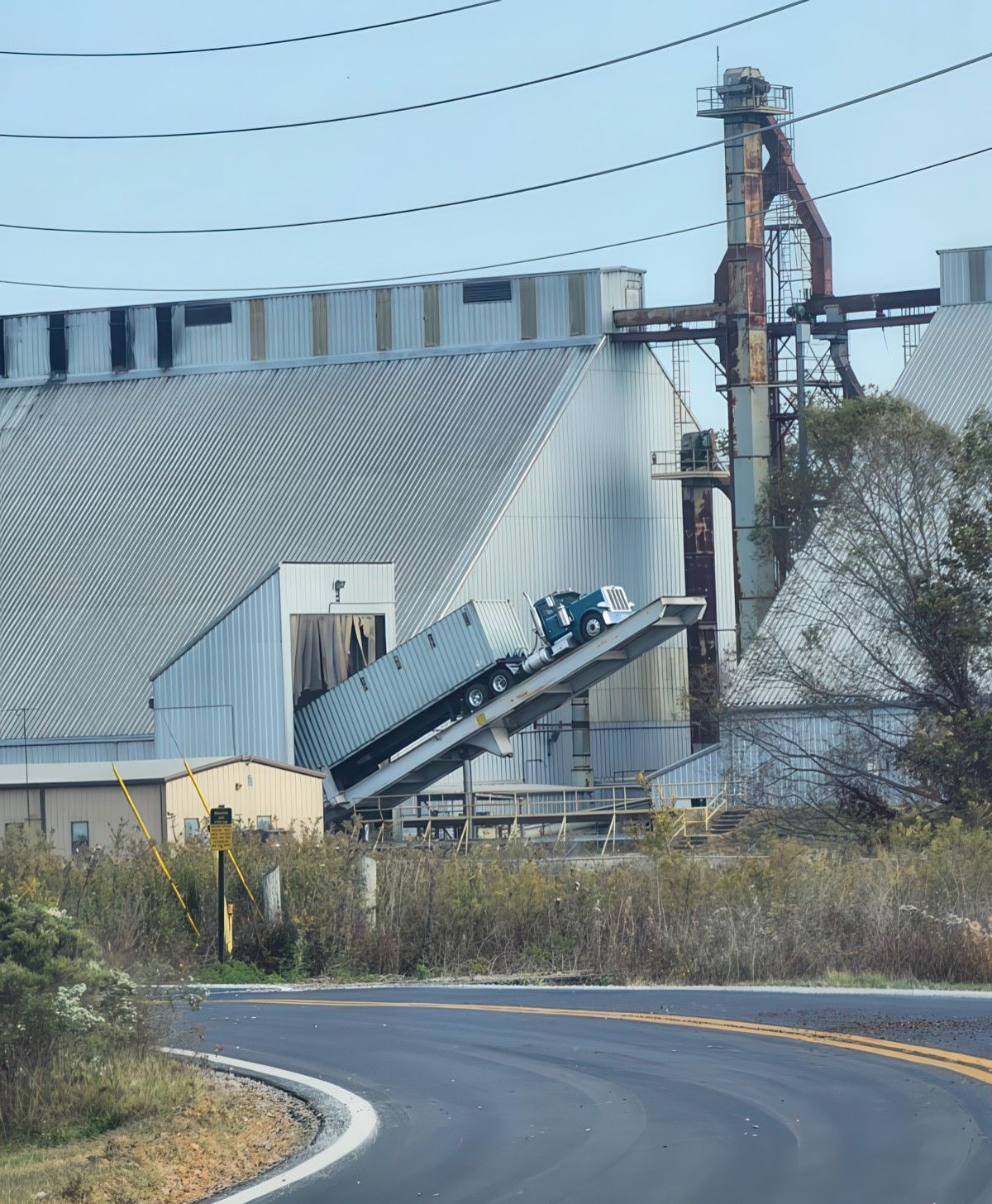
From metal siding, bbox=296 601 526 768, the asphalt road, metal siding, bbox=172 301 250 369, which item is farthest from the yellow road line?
metal siding, bbox=172 301 250 369

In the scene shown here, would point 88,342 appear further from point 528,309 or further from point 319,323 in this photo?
point 528,309

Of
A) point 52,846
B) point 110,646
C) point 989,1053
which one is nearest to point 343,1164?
point 989,1053

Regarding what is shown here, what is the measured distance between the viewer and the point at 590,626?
43.3 meters

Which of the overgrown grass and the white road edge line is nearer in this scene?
the white road edge line

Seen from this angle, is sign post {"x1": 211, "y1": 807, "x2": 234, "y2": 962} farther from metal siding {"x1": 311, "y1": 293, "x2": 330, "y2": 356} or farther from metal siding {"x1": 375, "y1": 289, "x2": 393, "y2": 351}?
metal siding {"x1": 311, "y1": 293, "x2": 330, "y2": 356}

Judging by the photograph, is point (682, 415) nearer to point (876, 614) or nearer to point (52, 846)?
Result: point (876, 614)

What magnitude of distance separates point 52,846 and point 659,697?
28316 millimetres

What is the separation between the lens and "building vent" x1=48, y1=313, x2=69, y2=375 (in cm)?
6306

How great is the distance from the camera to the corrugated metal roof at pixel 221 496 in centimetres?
5253

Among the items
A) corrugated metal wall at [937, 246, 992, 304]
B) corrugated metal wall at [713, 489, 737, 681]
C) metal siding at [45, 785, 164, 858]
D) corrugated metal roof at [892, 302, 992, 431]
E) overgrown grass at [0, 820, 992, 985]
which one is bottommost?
overgrown grass at [0, 820, 992, 985]

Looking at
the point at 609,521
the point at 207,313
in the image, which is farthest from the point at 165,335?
the point at 609,521

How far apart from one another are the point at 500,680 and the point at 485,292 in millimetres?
18322

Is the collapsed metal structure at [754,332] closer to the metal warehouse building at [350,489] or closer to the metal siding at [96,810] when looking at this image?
the metal warehouse building at [350,489]

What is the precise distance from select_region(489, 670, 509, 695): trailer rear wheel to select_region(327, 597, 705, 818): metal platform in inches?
5.7
